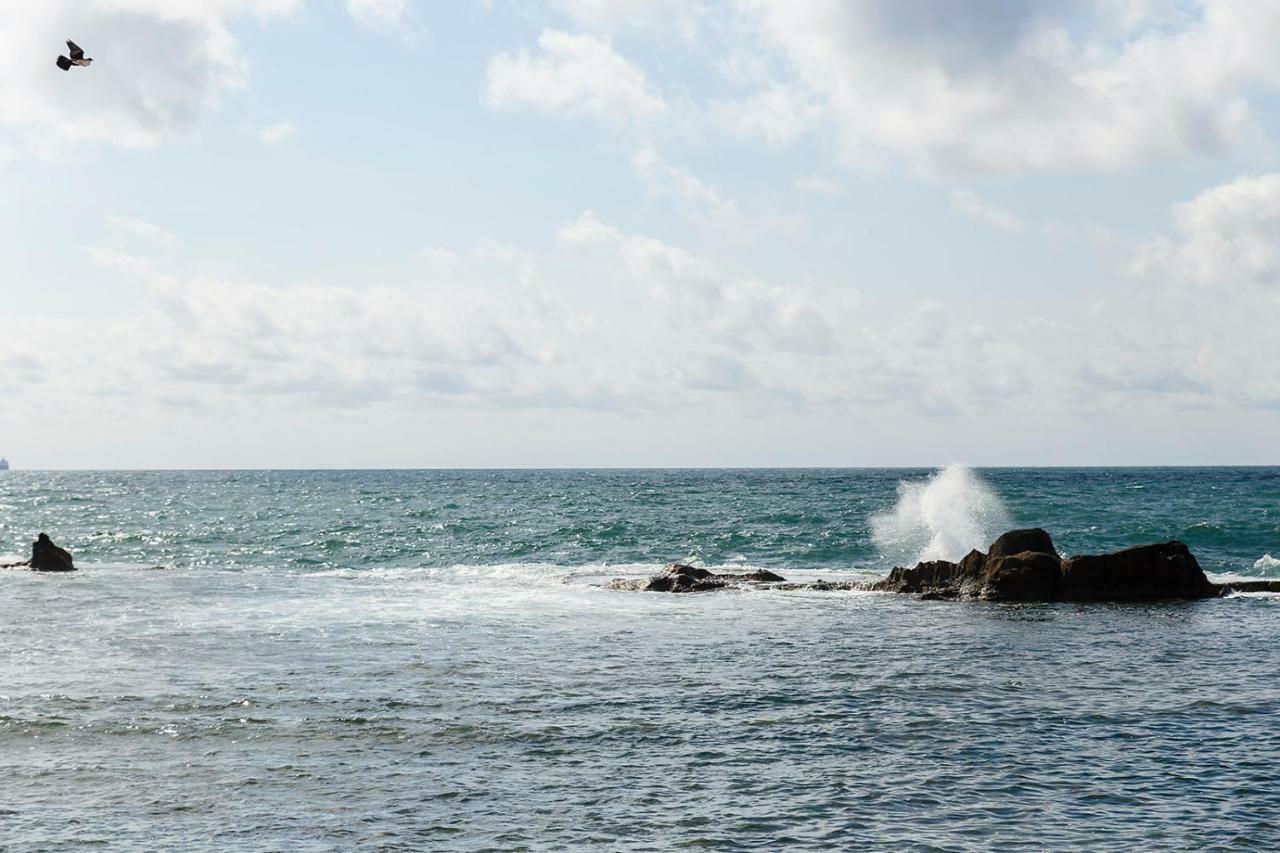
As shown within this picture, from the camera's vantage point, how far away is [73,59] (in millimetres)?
19234

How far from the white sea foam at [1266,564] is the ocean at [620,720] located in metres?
14.1

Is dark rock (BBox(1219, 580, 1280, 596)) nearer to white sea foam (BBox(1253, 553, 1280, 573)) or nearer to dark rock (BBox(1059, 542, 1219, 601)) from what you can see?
dark rock (BBox(1059, 542, 1219, 601))

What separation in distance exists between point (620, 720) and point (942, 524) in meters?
48.2

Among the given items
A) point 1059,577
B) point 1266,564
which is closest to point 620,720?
point 1059,577

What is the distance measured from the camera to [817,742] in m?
17.1

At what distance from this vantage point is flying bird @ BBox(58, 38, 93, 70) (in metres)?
18.7

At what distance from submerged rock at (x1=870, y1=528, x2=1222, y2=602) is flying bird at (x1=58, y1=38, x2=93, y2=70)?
2816cm

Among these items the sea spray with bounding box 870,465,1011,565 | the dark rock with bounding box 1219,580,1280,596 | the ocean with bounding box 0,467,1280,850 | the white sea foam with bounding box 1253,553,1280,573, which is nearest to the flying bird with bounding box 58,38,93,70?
the ocean with bounding box 0,467,1280,850

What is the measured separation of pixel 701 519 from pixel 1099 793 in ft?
221

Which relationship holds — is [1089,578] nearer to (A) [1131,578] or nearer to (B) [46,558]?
(A) [1131,578]

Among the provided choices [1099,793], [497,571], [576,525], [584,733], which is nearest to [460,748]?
[584,733]

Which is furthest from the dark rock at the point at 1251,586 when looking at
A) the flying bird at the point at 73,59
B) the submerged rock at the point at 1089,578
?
the flying bird at the point at 73,59

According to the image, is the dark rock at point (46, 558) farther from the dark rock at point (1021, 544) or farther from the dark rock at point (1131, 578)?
the dark rock at point (1131, 578)

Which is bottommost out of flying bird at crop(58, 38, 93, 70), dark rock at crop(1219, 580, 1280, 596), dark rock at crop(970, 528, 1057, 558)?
dark rock at crop(1219, 580, 1280, 596)
